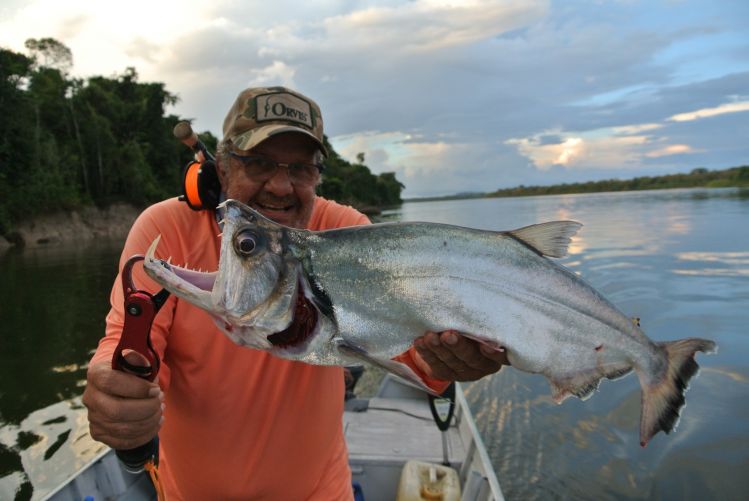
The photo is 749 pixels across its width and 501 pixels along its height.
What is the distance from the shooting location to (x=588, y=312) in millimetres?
2518

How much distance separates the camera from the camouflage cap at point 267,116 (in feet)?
10.1

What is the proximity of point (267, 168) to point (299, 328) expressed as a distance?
1.32 m

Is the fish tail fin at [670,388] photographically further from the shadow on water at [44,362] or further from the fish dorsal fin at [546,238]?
the shadow on water at [44,362]

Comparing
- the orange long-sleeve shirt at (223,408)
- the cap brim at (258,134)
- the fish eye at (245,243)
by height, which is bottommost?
the orange long-sleeve shirt at (223,408)

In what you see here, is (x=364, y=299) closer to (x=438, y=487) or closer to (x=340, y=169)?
(x=438, y=487)

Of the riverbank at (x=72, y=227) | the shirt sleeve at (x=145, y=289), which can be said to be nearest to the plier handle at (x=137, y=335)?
the shirt sleeve at (x=145, y=289)

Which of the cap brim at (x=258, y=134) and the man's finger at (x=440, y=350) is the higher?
the cap brim at (x=258, y=134)

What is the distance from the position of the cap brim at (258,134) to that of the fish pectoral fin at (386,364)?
1487mm

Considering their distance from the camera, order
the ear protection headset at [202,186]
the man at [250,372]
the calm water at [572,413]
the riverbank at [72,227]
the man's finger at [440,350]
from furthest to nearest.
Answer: the riverbank at [72,227] < the calm water at [572,413] < the ear protection headset at [202,186] < the man at [250,372] < the man's finger at [440,350]

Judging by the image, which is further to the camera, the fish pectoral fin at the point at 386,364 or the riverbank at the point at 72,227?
the riverbank at the point at 72,227

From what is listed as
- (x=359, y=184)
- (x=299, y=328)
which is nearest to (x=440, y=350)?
(x=299, y=328)

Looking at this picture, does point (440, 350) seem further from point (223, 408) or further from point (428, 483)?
point (428, 483)

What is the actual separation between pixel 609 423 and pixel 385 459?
7.12m

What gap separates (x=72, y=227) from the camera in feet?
154
